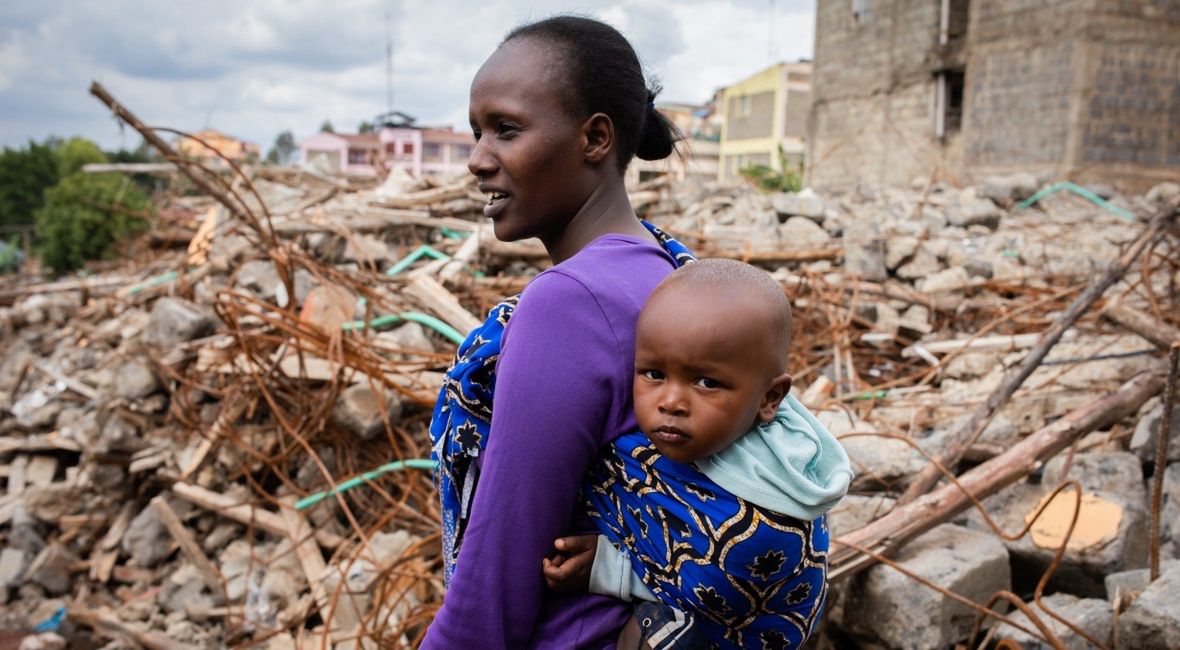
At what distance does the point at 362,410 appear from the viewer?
156 inches

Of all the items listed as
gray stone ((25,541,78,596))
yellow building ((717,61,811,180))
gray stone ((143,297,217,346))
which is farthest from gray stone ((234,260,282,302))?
yellow building ((717,61,811,180))

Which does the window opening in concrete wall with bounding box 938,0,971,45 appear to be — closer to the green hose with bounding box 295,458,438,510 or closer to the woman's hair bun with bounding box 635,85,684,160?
the green hose with bounding box 295,458,438,510

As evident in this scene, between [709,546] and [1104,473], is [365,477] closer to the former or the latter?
[709,546]

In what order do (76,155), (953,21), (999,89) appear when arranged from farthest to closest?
1. (76,155)
2. (953,21)
3. (999,89)

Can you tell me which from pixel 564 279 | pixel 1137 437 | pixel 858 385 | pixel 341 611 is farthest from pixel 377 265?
pixel 564 279

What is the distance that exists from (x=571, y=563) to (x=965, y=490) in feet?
6.03

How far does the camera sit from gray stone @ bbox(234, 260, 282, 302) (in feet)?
17.9

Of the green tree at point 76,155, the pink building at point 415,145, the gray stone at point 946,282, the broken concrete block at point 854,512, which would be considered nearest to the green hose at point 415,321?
the broken concrete block at point 854,512

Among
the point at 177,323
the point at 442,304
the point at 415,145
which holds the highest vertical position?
the point at 415,145

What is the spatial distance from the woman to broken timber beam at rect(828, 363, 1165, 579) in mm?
1372

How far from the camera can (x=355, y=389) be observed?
4.01 meters

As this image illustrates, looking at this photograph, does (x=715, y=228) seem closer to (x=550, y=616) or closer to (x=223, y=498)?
(x=223, y=498)

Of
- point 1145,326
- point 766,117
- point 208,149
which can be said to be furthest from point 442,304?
point 766,117

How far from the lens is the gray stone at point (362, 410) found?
13.0 ft
